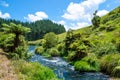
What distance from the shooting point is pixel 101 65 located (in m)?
59.7

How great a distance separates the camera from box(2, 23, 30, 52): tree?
4725 cm

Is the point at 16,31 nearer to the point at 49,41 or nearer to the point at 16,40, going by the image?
the point at 16,40

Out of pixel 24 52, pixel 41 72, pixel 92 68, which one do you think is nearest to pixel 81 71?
pixel 92 68

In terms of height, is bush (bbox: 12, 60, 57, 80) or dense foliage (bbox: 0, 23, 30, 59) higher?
dense foliage (bbox: 0, 23, 30, 59)

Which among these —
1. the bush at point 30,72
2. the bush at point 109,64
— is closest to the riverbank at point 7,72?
the bush at point 30,72

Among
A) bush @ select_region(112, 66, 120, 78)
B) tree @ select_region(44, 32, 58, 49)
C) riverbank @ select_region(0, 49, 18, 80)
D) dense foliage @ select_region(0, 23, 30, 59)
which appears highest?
tree @ select_region(44, 32, 58, 49)

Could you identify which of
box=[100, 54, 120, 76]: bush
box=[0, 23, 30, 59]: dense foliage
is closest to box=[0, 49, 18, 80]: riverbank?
box=[0, 23, 30, 59]: dense foliage

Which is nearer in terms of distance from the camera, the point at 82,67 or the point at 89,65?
the point at 82,67

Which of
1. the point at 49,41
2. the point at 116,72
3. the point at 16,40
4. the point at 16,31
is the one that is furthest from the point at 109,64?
the point at 49,41

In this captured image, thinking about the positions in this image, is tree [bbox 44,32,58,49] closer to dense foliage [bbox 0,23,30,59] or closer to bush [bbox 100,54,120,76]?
bush [bbox 100,54,120,76]

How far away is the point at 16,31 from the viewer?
47.8 m

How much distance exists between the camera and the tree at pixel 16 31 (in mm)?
47247

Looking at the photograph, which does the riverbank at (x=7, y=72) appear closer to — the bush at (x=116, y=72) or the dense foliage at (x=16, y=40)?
the dense foliage at (x=16, y=40)

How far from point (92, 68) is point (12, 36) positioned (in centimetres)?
2053
